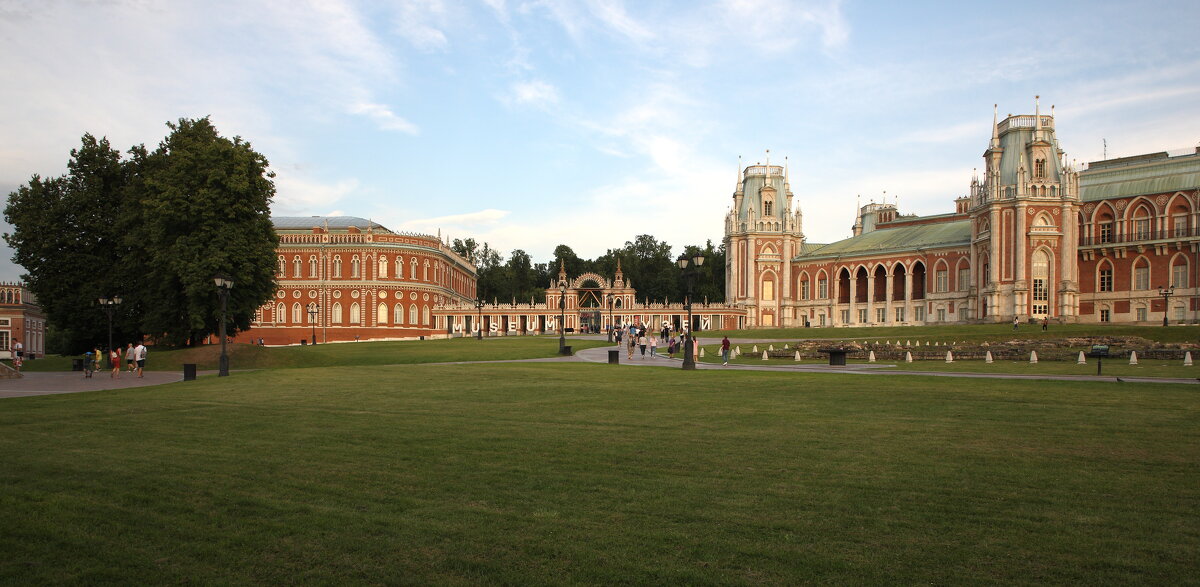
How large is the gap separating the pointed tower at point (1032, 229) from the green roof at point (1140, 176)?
4377 millimetres

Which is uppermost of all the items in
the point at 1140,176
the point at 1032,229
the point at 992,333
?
the point at 1140,176

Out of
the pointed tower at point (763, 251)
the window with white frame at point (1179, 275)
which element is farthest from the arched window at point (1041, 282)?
the pointed tower at point (763, 251)

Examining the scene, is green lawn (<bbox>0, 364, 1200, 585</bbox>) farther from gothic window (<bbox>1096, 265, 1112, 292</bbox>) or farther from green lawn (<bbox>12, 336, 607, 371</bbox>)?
gothic window (<bbox>1096, 265, 1112, 292</bbox>)

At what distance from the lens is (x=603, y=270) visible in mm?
133625

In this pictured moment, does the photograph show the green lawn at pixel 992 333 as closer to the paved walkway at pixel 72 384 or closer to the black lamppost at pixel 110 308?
the paved walkway at pixel 72 384

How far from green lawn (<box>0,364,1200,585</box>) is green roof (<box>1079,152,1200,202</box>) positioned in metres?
65.6

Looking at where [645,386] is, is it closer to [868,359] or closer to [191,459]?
[191,459]

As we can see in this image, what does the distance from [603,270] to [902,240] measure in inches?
2135

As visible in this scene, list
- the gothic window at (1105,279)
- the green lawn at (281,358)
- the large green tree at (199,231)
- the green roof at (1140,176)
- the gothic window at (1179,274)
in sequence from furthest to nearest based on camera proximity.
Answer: the gothic window at (1105,279), the green roof at (1140,176), the gothic window at (1179,274), the large green tree at (199,231), the green lawn at (281,358)

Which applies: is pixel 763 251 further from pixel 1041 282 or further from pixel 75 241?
pixel 75 241

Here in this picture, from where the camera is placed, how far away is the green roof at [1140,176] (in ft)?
225

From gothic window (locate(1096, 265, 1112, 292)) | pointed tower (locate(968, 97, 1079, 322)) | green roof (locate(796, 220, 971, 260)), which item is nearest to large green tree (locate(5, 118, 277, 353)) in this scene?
pointed tower (locate(968, 97, 1079, 322))

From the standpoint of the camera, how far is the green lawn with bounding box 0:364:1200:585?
249 inches

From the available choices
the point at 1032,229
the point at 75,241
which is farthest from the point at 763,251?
the point at 75,241
